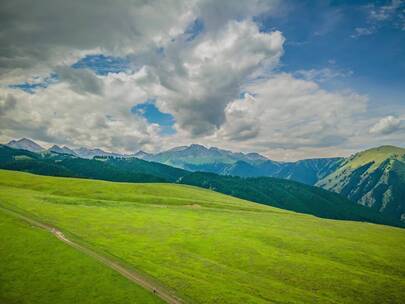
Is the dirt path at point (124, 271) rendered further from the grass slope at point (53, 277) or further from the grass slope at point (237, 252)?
the grass slope at point (237, 252)

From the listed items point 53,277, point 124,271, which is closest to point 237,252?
point 124,271

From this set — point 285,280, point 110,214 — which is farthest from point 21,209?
point 285,280

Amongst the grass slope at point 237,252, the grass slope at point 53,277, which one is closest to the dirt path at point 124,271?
the grass slope at point 53,277

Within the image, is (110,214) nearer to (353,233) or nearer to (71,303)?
(71,303)

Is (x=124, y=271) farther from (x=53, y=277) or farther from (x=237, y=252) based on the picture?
(x=237, y=252)

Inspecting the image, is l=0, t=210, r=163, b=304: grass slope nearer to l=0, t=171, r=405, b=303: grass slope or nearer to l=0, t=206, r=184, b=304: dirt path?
l=0, t=206, r=184, b=304: dirt path

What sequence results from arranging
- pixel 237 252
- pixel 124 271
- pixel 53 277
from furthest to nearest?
pixel 237 252 < pixel 124 271 < pixel 53 277

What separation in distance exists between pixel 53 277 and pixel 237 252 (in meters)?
42.8

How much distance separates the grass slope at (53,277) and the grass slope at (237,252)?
230 cm

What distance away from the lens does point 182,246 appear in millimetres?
77188

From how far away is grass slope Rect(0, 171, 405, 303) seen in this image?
53625 millimetres

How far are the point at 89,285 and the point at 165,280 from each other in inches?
490

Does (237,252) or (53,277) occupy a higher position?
(237,252)

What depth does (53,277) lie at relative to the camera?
49.6 metres
